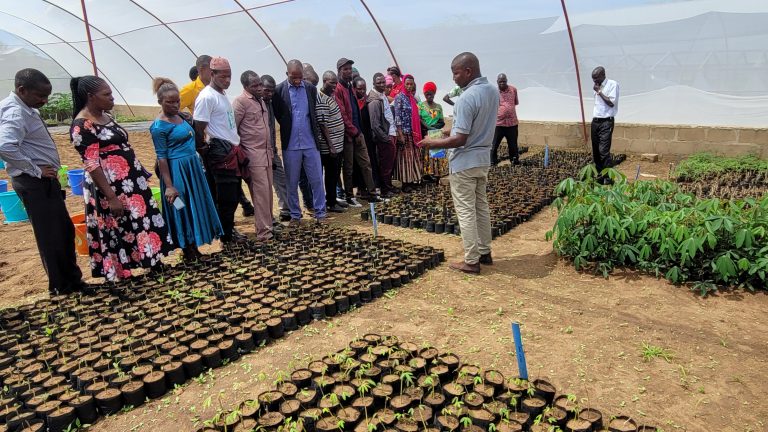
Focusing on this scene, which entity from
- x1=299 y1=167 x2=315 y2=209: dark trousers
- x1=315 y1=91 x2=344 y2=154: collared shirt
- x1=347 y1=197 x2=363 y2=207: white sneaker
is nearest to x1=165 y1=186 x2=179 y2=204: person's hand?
x1=315 y1=91 x2=344 y2=154: collared shirt

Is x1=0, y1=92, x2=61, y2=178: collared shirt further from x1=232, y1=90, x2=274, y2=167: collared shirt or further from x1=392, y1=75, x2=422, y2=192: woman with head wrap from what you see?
x1=392, y1=75, x2=422, y2=192: woman with head wrap

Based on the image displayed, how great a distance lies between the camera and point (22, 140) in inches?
126

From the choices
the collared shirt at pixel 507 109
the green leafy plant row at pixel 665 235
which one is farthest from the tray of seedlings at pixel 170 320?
the collared shirt at pixel 507 109

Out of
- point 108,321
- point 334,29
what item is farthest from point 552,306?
point 334,29

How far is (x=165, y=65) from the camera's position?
44.0 ft

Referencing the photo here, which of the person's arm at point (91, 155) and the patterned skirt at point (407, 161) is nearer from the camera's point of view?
the person's arm at point (91, 155)

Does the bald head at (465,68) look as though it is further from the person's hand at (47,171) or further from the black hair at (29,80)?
the person's hand at (47,171)

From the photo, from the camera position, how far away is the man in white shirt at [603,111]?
20.9 ft

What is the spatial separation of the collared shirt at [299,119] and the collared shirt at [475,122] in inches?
80.0

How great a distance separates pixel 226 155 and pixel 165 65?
10896mm

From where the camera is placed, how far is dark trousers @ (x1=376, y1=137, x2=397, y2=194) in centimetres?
646

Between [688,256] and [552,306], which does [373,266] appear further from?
[688,256]

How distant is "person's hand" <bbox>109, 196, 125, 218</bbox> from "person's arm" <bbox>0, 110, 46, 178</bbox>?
57 centimetres

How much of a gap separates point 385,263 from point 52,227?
8.36ft
